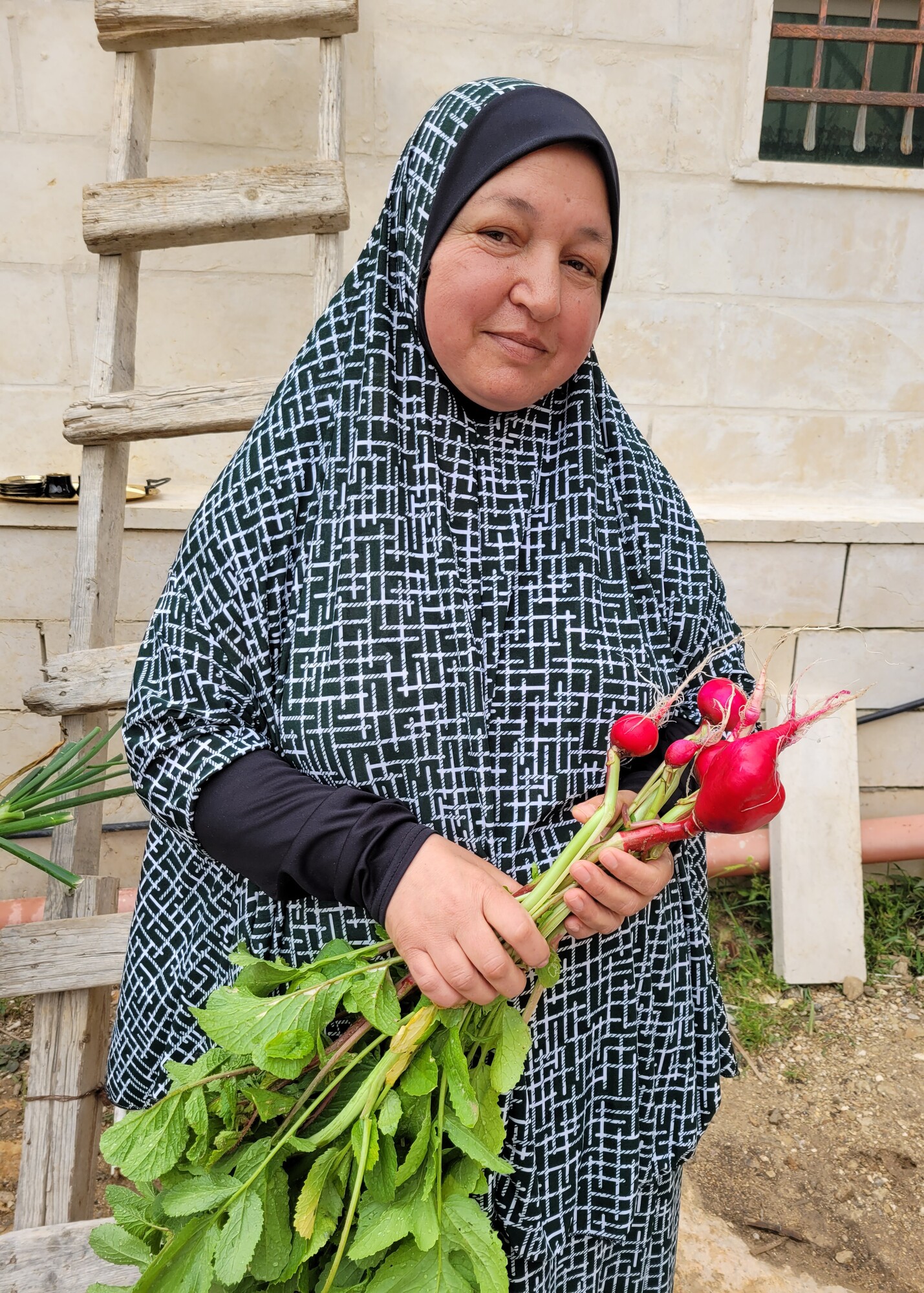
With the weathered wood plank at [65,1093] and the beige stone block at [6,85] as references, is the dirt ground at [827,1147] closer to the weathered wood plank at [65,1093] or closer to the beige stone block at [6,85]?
the weathered wood plank at [65,1093]

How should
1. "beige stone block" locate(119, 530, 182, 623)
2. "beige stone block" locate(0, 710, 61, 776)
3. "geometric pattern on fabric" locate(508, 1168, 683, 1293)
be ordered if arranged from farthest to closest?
"beige stone block" locate(0, 710, 61, 776) → "beige stone block" locate(119, 530, 182, 623) → "geometric pattern on fabric" locate(508, 1168, 683, 1293)

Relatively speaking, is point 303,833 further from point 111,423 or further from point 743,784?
point 111,423

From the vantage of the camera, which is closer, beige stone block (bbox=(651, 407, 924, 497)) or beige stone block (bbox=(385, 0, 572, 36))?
beige stone block (bbox=(385, 0, 572, 36))

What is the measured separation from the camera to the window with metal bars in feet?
9.14

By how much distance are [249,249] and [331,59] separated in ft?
2.14

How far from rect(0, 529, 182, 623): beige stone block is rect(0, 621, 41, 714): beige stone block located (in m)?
0.03

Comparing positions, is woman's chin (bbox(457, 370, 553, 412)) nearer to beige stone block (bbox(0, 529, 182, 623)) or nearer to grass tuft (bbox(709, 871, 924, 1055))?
beige stone block (bbox(0, 529, 182, 623))

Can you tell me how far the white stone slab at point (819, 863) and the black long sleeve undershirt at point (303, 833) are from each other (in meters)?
2.27

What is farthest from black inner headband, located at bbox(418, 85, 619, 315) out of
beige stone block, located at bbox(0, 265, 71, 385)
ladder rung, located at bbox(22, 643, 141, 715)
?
beige stone block, located at bbox(0, 265, 71, 385)

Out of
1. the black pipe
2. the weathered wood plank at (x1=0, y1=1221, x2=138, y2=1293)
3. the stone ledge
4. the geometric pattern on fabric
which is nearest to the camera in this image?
the geometric pattern on fabric

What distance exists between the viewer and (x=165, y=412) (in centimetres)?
193

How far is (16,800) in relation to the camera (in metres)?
1.55

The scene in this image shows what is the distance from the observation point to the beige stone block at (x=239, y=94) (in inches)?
97.1

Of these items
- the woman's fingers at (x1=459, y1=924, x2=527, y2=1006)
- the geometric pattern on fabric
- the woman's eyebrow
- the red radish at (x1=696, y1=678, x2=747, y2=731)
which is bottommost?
the geometric pattern on fabric
